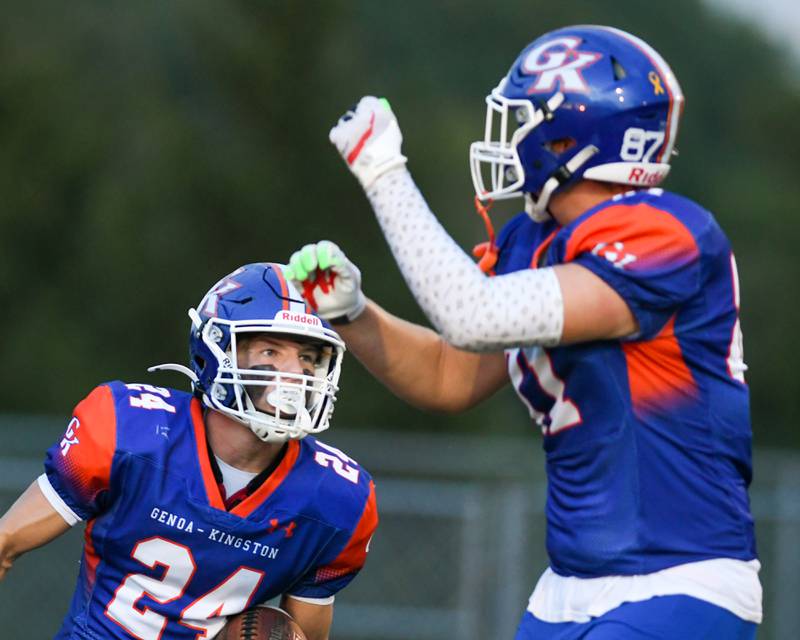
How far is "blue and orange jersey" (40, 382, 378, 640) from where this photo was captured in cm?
378

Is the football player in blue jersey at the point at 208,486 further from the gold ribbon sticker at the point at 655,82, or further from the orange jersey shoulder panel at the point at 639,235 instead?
the gold ribbon sticker at the point at 655,82

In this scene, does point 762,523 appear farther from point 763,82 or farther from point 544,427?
point 763,82

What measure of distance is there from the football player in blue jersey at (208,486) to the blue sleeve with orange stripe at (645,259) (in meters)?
0.99

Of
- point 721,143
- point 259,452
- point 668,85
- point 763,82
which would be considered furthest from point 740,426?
point 763,82

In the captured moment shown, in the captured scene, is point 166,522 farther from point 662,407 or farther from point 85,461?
point 662,407

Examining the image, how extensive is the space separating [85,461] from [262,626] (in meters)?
0.64

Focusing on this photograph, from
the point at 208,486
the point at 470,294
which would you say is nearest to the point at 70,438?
the point at 208,486

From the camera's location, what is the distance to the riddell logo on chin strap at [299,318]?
150 inches

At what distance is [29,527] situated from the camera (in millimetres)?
3758

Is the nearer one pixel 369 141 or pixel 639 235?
pixel 639 235

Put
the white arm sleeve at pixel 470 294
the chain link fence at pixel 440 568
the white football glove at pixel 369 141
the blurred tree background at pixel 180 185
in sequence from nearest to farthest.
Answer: the white arm sleeve at pixel 470 294, the white football glove at pixel 369 141, the chain link fence at pixel 440 568, the blurred tree background at pixel 180 185

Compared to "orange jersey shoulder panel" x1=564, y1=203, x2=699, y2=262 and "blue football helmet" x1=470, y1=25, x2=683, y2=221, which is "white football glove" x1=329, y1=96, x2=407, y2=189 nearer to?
"blue football helmet" x1=470, y1=25, x2=683, y2=221

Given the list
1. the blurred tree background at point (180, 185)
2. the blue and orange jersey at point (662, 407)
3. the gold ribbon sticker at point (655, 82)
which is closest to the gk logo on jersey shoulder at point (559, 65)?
the gold ribbon sticker at point (655, 82)

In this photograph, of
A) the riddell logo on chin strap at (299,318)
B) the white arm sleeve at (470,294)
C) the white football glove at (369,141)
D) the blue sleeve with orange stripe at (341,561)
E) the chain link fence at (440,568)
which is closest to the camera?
the white arm sleeve at (470,294)
